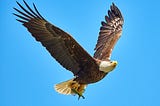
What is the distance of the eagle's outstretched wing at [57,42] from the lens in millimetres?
10211

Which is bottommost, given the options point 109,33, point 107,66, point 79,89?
point 79,89

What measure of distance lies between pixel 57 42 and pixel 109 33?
206 centimetres

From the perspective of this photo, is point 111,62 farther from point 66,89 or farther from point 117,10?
point 117,10

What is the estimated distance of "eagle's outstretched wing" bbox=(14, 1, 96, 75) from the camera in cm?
1021

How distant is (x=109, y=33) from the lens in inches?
484

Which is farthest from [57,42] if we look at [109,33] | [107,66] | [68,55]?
[109,33]

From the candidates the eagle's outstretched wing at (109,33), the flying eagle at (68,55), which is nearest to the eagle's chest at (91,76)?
the flying eagle at (68,55)

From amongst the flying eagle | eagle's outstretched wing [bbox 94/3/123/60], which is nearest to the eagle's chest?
the flying eagle

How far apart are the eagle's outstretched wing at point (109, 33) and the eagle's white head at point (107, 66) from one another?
0.79m

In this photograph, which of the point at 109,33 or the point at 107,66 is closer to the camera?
the point at 107,66

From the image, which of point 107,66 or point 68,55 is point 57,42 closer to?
point 68,55

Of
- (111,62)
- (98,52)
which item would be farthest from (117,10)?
(111,62)

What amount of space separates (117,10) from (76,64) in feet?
7.52

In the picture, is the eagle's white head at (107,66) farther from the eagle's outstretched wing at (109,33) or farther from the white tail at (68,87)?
the eagle's outstretched wing at (109,33)
